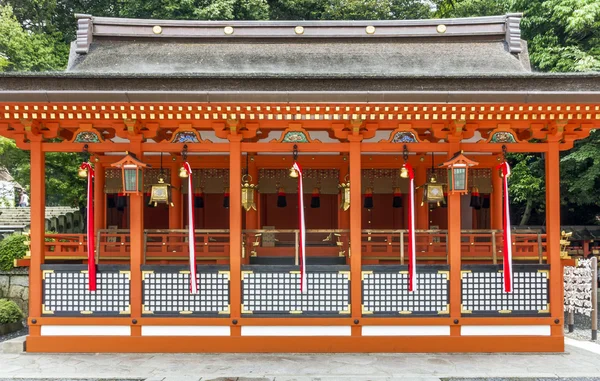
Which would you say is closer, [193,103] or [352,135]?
[193,103]

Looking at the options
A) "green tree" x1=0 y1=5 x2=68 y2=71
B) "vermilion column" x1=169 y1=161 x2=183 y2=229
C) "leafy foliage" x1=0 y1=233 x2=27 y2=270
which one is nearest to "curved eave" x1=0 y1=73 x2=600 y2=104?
"vermilion column" x1=169 y1=161 x2=183 y2=229

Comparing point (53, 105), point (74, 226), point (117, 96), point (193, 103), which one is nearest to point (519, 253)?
point (193, 103)

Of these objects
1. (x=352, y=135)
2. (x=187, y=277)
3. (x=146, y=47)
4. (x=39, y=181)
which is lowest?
(x=187, y=277)

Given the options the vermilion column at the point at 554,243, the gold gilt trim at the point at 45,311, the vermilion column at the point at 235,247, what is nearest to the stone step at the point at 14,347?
the gold gilt trim at the point at 45,311

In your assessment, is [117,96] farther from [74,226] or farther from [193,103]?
[74,226]

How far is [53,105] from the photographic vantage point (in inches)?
299

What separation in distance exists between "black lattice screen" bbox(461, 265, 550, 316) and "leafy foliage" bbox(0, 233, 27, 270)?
12.1 m

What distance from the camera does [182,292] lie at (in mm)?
8352

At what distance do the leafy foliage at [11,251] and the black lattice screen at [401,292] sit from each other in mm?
10318

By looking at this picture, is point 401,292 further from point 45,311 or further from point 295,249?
point 45,311

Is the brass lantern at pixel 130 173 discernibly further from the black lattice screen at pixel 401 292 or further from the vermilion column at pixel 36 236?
the black lattice screen at pixel 401 292

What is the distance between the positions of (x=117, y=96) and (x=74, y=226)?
1407 centimetres

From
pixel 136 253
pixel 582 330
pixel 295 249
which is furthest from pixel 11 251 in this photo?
pixel 582 330

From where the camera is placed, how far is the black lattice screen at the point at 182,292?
831 centimetres
